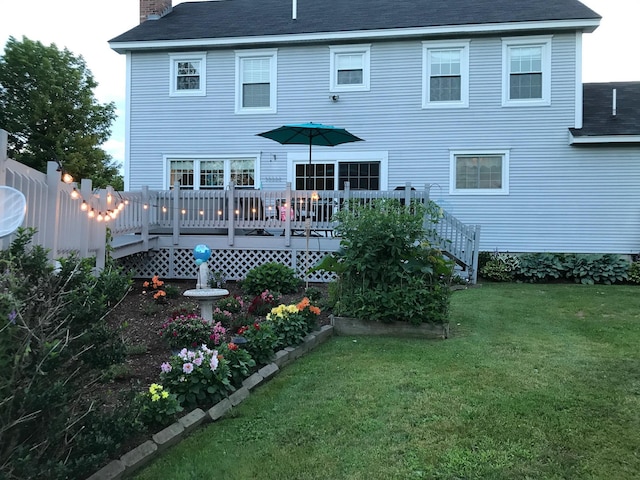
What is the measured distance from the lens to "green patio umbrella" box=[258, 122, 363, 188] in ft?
30.9

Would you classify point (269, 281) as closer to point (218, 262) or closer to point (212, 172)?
point (218, 262)

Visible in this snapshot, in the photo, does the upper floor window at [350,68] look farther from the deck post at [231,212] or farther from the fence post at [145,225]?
the fence post at [145,225]

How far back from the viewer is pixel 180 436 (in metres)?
2.94

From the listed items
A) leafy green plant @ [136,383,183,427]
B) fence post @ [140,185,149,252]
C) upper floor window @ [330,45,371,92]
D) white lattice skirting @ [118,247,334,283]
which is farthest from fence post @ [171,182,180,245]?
leafy green plant @ [136,383,183,427]

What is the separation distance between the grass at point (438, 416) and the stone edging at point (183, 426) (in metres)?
0.07

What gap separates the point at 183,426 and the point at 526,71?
11.6 metres

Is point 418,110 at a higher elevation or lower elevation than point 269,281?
higher

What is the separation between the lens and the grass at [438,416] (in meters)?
2.55

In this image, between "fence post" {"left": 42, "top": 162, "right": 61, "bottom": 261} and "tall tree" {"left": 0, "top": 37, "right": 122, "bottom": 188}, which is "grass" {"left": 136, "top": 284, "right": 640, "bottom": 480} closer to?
"fence post" {"left": 42, "top": 162, "right": 61, "bottom": 261}

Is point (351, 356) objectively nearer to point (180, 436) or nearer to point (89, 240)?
point (180, 436)

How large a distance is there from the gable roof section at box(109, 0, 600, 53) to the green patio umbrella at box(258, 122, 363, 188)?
331cm

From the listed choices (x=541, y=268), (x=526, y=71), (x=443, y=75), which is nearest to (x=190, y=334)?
(x=541, y=268)

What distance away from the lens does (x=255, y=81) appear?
12516 mm

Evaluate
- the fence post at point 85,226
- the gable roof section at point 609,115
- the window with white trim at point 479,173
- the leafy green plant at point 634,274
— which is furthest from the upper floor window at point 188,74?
A: the leafy green plant at point 634,274
